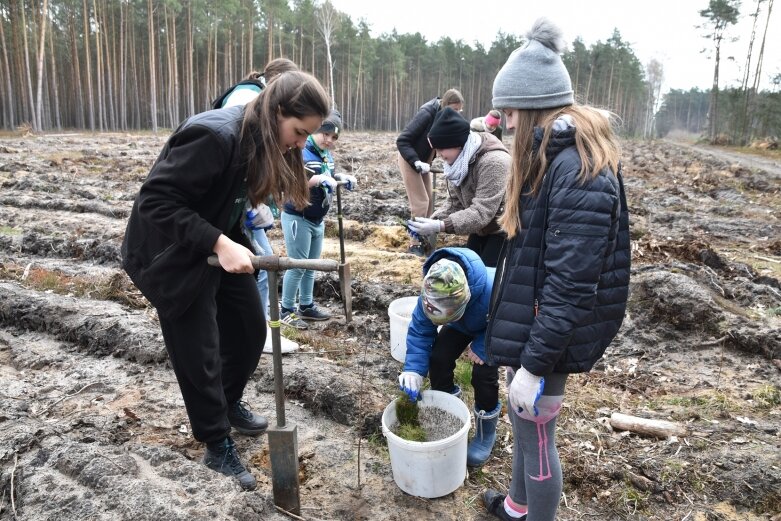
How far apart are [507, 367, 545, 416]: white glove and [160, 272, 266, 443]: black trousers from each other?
128 centimetres

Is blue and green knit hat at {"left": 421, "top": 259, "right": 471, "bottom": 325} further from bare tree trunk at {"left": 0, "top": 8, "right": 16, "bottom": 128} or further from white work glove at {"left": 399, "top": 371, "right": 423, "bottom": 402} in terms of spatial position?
bare tree trunk at {"left": 0, "top": 8, "right": 16, "bottom": 128}

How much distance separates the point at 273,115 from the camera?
205 cm

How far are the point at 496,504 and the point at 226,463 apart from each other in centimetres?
124

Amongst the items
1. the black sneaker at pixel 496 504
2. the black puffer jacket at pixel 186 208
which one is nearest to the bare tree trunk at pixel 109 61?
the black puffer jacket at pixel 186 208

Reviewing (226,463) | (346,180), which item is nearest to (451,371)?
(226,463)

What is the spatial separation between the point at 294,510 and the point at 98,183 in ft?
36.2

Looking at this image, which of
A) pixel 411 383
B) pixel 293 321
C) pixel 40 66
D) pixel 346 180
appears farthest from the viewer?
pixel 40 66

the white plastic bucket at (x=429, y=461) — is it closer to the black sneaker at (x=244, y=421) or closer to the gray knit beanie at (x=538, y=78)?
the black sneaker at (x=244, y=421)

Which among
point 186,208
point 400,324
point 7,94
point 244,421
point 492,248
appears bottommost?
point 244,421

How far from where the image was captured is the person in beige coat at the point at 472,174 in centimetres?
342

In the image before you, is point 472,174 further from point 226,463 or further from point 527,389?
point 226,463

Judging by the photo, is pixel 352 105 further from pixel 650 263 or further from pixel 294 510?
pixel 294 510

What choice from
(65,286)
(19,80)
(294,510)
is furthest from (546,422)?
(19,80)

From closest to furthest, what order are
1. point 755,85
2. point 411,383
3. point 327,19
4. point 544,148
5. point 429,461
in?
point 544,148 → point 429,461 → point 411,383 → point 755,85 → point 327,19
